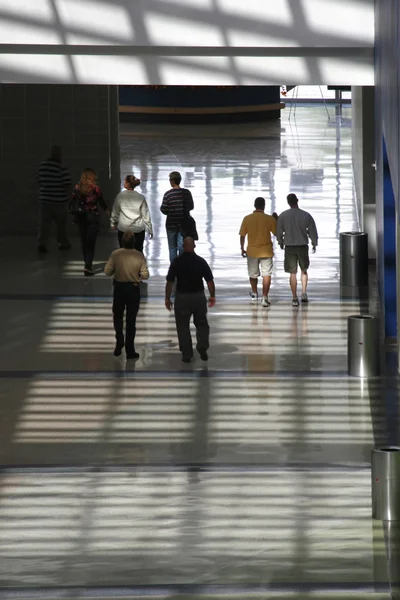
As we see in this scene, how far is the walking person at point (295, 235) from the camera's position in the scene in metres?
15.2

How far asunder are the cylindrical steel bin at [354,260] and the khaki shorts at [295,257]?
1.48m

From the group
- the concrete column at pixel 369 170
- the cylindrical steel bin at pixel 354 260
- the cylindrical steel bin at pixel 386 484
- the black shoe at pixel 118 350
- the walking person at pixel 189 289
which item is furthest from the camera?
the concrete column at pixel 369 170

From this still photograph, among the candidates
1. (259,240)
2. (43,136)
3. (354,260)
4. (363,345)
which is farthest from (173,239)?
(43,136)

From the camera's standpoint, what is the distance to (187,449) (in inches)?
393

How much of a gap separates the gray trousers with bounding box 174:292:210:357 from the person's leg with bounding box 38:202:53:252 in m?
7.52

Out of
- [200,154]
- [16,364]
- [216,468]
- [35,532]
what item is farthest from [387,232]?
[200,154]

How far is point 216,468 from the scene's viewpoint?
951 cm

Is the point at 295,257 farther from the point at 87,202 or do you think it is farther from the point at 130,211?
the point at 87,202

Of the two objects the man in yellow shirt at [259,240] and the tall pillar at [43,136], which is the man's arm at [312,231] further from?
the tall pillar at [43,136]

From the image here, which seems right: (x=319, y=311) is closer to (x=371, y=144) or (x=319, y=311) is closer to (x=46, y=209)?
(x=371, y=144)

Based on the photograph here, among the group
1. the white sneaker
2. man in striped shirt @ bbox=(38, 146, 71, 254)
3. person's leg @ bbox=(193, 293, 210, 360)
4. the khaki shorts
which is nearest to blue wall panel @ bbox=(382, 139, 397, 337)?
the khaki shorts

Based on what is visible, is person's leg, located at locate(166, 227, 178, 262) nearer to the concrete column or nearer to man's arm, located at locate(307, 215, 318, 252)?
man's arm, located at locate(307, 215, 318, 252)

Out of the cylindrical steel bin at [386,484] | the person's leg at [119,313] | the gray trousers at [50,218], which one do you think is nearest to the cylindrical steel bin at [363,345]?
the person's leg at [119,313]

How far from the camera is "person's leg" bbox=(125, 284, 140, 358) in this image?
12.7 meters
